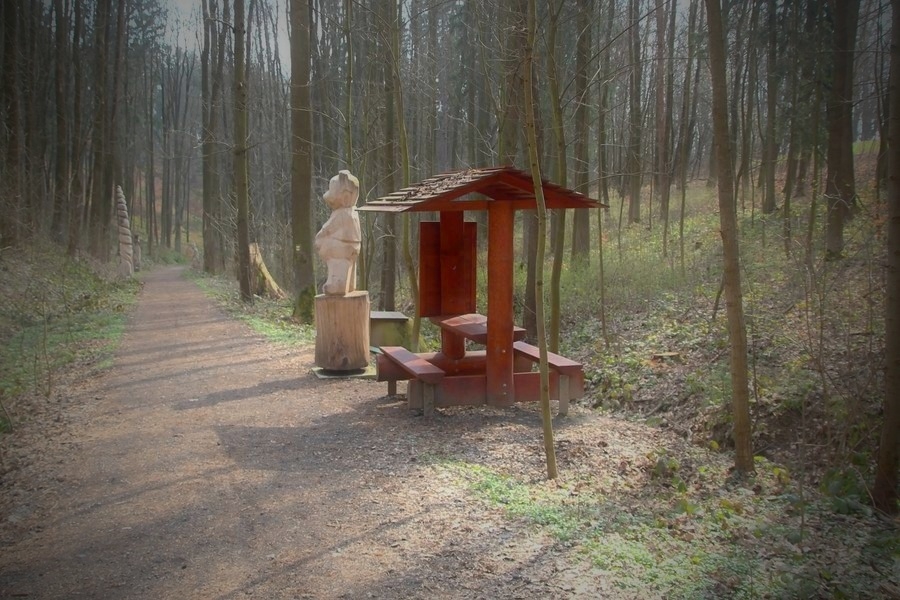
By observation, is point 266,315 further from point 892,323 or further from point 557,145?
point 892,323

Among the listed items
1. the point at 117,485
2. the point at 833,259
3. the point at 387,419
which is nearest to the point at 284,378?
the point at 387,419

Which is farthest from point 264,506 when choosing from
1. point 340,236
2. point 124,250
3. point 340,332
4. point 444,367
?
point 124,250

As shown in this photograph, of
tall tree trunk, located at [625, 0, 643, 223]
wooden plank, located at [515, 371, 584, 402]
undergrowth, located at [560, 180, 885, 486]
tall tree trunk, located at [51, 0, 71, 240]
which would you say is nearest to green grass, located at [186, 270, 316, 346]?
undergrowth, located at [560, 180, 885, 486]

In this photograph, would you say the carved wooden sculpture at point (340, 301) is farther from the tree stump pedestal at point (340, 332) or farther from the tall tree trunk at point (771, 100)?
the tall tree trunk at point (771, 100)

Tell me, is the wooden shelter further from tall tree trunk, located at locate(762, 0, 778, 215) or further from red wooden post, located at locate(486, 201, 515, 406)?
tall tree trunk, located at locate(762, 0, 778, 215)

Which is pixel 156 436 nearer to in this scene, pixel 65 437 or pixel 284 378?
pixel 65 437

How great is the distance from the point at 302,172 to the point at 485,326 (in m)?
7.96

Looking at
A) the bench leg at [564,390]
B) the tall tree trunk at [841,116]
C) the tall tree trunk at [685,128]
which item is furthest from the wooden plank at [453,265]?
the tall tree trunk at [841,116]

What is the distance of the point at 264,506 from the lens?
15.4 ft

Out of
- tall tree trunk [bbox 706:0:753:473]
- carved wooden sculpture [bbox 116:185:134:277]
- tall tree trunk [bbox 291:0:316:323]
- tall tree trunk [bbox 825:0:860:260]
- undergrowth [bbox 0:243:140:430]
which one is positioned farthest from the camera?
carved wooden sculpture [bbox 116:185:134:277]

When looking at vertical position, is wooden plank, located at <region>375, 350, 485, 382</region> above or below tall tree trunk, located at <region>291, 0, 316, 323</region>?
below

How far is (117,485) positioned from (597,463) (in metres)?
3.78

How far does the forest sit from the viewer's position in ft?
A: 19.6

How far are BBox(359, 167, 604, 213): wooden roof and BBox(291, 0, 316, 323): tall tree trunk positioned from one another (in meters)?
6.87
